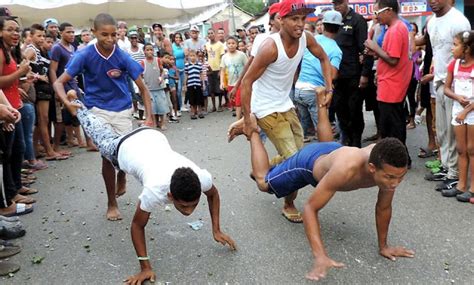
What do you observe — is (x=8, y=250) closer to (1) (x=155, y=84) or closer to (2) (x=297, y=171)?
(2) (x=297, y=171)

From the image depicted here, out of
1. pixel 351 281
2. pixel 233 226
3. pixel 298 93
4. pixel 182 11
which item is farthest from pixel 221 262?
pixel 182 11

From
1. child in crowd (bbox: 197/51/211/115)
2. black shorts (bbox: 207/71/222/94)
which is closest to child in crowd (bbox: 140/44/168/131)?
child in crowd (bbox: 197/51/211/115)

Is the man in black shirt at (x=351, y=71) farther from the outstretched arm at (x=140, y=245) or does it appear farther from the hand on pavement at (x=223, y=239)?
the outstretched arm at (x=140, y=245)

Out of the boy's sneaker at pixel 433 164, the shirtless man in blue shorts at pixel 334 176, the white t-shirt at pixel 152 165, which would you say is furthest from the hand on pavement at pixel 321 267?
the boy's sneaker at pixel 433 164

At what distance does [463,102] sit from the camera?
402 centimetres

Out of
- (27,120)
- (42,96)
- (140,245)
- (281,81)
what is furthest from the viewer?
(42,96)

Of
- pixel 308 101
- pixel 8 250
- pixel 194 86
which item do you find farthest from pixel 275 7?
pixel 194 86

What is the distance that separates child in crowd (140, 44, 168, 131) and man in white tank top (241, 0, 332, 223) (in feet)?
15.8

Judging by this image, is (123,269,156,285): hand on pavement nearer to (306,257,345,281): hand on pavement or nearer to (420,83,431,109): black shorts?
(306,257,345,281): hand on pavement

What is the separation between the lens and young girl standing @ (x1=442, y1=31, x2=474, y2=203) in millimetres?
3982

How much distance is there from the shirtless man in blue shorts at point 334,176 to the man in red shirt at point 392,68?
6.14 ft

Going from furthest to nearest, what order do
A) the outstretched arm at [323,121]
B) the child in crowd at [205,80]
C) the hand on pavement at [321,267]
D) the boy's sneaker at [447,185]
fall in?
the child in crowd at [205,80] < the boy's sneaker at [447,185] < the outstretched arm at [323,121] < the hand on pavement at [321,267]

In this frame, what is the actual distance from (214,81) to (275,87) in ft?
21.1

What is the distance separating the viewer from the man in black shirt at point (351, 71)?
566 cm
